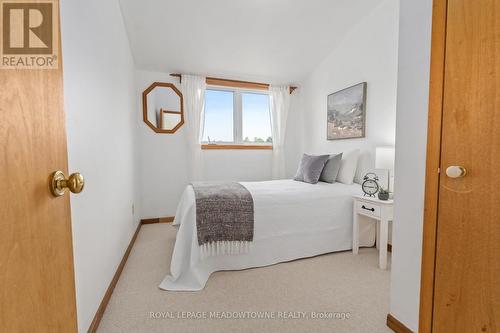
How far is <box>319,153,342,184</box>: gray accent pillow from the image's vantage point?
9.84 ft

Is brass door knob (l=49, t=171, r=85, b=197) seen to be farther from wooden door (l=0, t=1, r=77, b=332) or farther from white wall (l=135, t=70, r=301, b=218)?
white wall (l=135, t=70, r=301, b=218)

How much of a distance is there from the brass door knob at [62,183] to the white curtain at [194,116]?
3123 mm

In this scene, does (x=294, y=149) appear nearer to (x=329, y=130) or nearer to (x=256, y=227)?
(x=329, y=130)

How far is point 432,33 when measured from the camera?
1.16m

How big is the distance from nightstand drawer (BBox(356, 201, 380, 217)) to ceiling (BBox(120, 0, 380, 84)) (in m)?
2.20

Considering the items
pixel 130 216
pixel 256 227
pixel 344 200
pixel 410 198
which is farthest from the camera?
pixel 130 216

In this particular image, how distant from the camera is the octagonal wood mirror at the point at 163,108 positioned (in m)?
3.54

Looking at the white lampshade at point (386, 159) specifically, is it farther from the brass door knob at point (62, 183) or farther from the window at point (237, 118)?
the brass door knob at point (62, 183)

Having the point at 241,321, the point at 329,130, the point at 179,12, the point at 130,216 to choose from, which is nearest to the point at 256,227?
the point at 241,321

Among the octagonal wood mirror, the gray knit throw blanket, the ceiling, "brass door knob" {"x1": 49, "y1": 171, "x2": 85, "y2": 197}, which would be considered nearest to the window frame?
the ceiling

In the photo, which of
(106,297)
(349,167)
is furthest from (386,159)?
(106,297)

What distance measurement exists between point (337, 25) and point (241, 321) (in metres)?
3.33

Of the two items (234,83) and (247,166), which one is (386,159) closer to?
(247,166)

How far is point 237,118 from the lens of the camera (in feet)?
13.4
